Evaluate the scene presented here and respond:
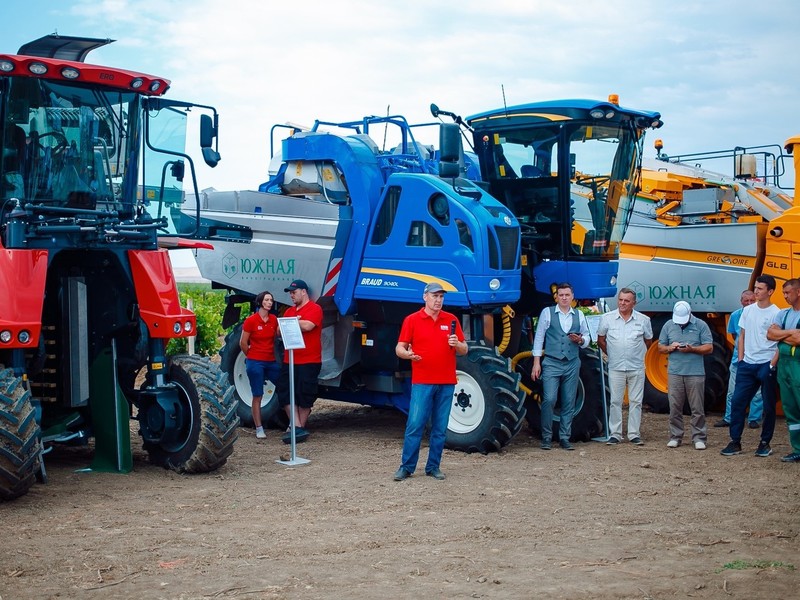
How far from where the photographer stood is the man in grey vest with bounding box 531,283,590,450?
1071cm

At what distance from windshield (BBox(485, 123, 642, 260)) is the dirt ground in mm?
2631

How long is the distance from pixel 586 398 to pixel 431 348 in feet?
10.0

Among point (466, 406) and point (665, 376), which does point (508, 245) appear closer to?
point (466, 406)

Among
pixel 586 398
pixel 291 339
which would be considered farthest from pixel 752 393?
pixel 291 339

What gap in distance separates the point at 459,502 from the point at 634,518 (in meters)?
1.37

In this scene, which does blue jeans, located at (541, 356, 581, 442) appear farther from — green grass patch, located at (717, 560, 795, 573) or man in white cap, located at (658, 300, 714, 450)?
green grass patch, located at (717, 560, 795, 573)

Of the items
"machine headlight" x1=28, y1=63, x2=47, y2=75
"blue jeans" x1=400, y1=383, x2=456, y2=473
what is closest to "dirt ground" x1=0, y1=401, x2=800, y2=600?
"blue jeans" x1=400, y1=383, x2=456, y2=473

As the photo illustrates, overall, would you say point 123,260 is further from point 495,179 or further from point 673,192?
point 673,192

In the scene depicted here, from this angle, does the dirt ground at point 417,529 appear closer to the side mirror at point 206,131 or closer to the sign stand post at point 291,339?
the sign stand post at point 291,339

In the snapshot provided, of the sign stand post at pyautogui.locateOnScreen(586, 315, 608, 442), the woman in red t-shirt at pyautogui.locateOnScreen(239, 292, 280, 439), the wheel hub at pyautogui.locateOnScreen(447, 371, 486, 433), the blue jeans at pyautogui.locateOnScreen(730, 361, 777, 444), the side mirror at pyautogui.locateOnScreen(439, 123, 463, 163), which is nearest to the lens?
the blue jeans at pyautogui.locateOnScreen(730, 361, 777, 444)

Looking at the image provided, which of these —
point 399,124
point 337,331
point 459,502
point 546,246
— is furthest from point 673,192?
point 459,502

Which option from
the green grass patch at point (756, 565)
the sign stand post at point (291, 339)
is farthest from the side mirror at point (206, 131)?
the green grass patch at point (756, 565)

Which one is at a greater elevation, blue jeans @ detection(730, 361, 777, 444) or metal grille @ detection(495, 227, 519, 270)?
metal grille @ detection(495, 227, 519, 270)

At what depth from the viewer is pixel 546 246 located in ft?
39.6
